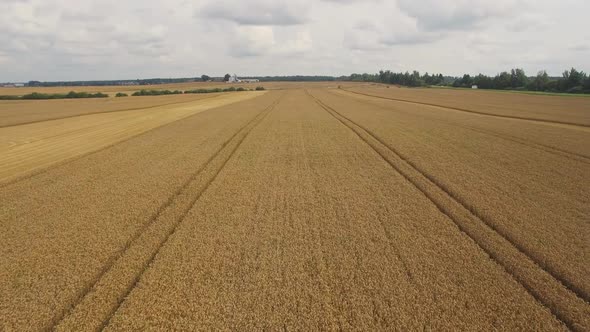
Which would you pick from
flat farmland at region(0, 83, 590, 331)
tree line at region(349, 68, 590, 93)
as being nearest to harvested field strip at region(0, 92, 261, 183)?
flat farmland at region(0, 83, 590, 331)

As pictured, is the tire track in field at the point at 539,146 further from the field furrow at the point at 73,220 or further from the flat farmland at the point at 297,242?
the field furrow at the point at 73,220

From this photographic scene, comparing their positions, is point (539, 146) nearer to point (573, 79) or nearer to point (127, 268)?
point (127, 268)

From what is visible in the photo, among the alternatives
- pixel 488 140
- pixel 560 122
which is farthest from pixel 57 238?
pixel 560 122

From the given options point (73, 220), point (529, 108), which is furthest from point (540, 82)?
point (73, 220)

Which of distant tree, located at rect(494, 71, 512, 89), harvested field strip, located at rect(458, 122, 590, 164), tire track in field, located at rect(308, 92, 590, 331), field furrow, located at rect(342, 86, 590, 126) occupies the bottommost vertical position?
tire track in field, located at rect(308, 92, 590, 331)

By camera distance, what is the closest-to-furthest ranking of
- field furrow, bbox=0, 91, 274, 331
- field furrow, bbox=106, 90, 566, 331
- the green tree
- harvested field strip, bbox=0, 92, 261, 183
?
field furrow, bbox=106, 90, 566, 331, field furrow, bbox=0, 91, 274, 331, harvested field strip, bbox=0, 92, 261, 183, the green tree

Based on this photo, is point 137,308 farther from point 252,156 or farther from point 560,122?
point 560,122

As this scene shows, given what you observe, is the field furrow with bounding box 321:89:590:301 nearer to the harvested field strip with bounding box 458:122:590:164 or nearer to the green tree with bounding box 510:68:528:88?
the harvested field strip with bounding box 458:122:590:164
